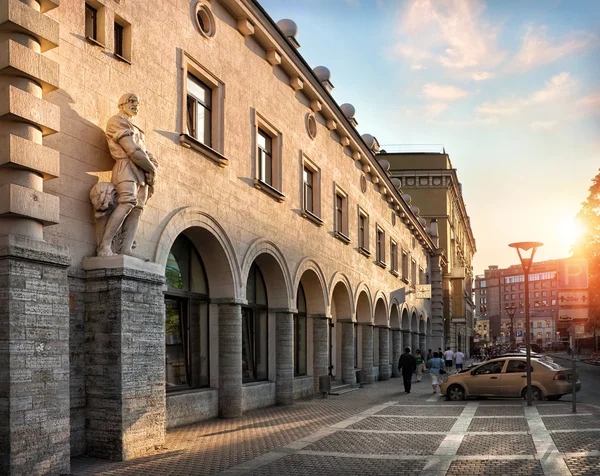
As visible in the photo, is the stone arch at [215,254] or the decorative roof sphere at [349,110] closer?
the stone arch at [215,254]

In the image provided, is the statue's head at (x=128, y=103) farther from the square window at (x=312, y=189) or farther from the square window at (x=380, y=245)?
the square window at (x=380, y=245)

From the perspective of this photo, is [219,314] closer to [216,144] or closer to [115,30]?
[216,144]

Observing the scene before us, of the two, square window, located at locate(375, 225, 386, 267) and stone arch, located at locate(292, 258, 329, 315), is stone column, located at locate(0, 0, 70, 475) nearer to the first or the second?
stone arch, located at locate(292, 258, 329, 315)

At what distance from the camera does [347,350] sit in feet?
88.2

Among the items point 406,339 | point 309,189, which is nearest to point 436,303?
point 406,339

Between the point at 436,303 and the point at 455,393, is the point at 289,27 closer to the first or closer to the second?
the point at 455,393

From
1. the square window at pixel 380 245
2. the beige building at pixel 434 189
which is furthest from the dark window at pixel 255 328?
the beige building at pixel 434 189

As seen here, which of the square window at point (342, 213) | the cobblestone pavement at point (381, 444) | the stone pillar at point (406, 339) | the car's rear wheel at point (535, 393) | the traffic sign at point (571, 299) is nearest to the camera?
the cobblestone pavement at point (381, 444)

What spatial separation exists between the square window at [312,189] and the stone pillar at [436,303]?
34.5 meters

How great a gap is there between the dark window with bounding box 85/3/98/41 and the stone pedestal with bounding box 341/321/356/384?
17.5m

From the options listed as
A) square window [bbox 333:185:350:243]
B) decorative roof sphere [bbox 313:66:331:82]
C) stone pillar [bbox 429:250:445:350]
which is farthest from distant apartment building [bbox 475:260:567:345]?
decorative roof sphere [bbox 313:66:331:82]

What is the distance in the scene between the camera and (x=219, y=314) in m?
16.0

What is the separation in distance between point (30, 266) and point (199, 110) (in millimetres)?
7123

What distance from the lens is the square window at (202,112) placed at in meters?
14.1
